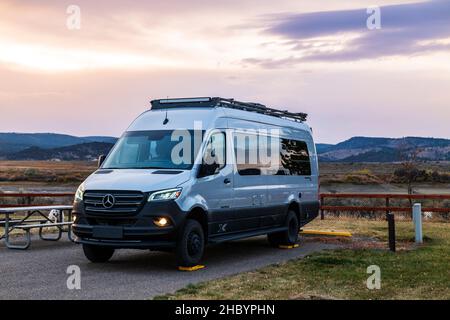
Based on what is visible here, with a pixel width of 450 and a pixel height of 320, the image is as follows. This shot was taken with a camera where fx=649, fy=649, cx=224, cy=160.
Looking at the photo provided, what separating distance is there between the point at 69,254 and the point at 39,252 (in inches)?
29.6

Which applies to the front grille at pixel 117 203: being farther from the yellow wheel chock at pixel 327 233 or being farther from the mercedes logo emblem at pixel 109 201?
the yellow wheel chock at pixel 327 233

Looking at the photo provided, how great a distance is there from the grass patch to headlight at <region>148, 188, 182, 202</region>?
1.61 meters

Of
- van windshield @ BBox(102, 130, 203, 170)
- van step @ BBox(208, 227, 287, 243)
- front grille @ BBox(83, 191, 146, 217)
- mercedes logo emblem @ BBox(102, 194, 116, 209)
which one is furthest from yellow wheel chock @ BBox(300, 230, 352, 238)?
mercedes logo emblem @ BBox(102, 194, 116, 209)

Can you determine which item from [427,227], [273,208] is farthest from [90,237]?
[427,227]

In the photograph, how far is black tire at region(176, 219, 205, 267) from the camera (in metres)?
10.6

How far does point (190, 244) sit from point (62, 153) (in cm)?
17540

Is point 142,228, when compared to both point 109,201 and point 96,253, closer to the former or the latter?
point 109,201

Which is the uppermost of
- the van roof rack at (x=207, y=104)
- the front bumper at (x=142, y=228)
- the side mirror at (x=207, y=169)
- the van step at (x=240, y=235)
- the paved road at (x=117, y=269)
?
the van roof rack at (x=207, y=104)

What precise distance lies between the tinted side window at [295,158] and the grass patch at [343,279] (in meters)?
2.41

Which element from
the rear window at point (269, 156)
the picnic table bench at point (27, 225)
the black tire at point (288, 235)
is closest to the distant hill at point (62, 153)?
the picnic table bench at point (27, 225)

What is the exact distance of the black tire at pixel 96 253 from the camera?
458 inches

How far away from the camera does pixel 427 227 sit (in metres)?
19.1

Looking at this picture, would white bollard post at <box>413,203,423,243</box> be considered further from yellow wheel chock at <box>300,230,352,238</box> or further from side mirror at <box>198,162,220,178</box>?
side mirror at <box>198,162,220,178</box>

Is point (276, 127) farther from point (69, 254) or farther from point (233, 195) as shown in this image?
point (69, 254)
